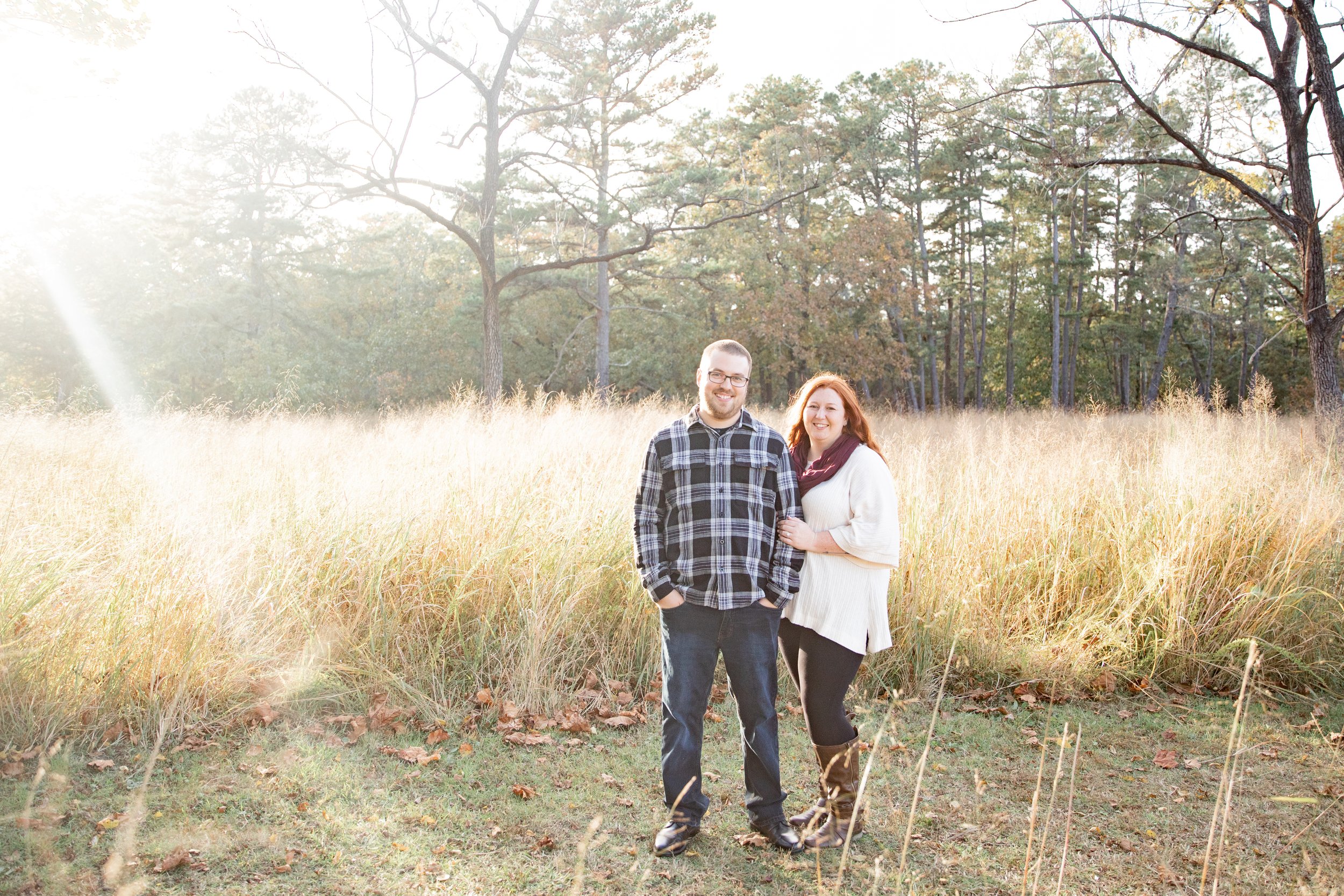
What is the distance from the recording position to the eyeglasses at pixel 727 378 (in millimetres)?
2793

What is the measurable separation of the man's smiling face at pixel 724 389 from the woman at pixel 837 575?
12.3 inches

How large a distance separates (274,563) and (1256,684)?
5.40 metres

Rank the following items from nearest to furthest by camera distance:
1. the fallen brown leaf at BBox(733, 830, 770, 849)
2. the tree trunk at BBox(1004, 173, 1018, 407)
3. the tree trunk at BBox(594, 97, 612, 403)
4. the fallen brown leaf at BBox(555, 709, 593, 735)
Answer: the fallen brown leaf at BBox(733, 830, 770, 849) → the fallen brown leaf at BBox(555, 709, 593, 735) → the tree trunk at BBox(594, 97, 612, 403) → the tree trunk at BBox(1004, 173, 1018, 407)

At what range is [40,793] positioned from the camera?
3.06 meters

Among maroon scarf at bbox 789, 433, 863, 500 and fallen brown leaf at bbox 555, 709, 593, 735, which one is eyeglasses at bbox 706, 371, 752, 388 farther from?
fallen brown leaf at bbox 555, 709, 593, 735

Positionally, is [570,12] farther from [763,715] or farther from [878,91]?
[763,715]

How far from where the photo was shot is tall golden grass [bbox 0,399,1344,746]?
3771 millimetres

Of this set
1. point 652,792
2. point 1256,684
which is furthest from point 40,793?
point 1256,684

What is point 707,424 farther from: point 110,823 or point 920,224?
point 920,224

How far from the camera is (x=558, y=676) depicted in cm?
432

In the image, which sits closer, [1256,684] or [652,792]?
[652,792]

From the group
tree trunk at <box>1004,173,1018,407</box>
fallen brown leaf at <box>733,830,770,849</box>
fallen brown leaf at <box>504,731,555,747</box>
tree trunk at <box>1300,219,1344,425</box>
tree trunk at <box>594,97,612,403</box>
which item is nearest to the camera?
fallen brown leaf at <box>733,830,770,849</box>

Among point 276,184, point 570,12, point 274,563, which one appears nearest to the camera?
point 274,563

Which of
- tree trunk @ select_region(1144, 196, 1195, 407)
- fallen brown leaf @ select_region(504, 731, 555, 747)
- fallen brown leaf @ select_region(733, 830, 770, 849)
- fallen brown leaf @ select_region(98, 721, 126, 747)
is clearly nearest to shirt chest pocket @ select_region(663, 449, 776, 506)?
fallen brown leaf @ select_region(733, 830, 770, 849)
